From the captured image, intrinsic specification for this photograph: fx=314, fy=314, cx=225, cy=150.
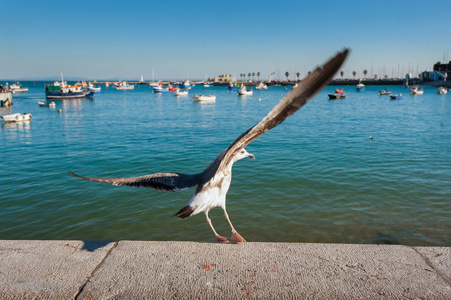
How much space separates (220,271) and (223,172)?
5.02 feet

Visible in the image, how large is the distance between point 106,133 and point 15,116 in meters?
12.5

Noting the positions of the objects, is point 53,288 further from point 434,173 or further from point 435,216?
point 434,173

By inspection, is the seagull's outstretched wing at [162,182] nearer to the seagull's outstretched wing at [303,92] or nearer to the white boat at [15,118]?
the seagull's outstretched wing at [303,92]

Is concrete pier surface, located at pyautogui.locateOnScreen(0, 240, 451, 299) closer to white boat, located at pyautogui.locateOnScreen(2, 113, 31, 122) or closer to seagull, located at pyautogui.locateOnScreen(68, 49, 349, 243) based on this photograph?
seagull, located at pyautogui.locateOnScreen(68, 49, 349, 243)

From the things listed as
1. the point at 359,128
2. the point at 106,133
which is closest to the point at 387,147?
the point at 359,128

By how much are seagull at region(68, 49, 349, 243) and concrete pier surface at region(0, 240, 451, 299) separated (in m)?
0.66

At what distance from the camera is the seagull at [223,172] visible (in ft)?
11.4

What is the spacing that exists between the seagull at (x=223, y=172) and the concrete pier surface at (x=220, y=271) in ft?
2.18

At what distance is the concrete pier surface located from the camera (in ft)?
9.63

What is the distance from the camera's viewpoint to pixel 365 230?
293 inches

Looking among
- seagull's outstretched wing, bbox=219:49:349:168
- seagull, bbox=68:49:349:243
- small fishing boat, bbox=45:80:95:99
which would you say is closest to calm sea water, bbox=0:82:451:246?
seagull, bbox=68:49:349:243

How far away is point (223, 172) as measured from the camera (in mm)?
4477

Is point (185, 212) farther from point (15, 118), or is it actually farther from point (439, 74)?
point (439, 74)

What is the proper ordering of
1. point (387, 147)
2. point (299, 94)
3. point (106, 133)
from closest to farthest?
point (299, 94)
point (387, 147)
point (106, 133)
